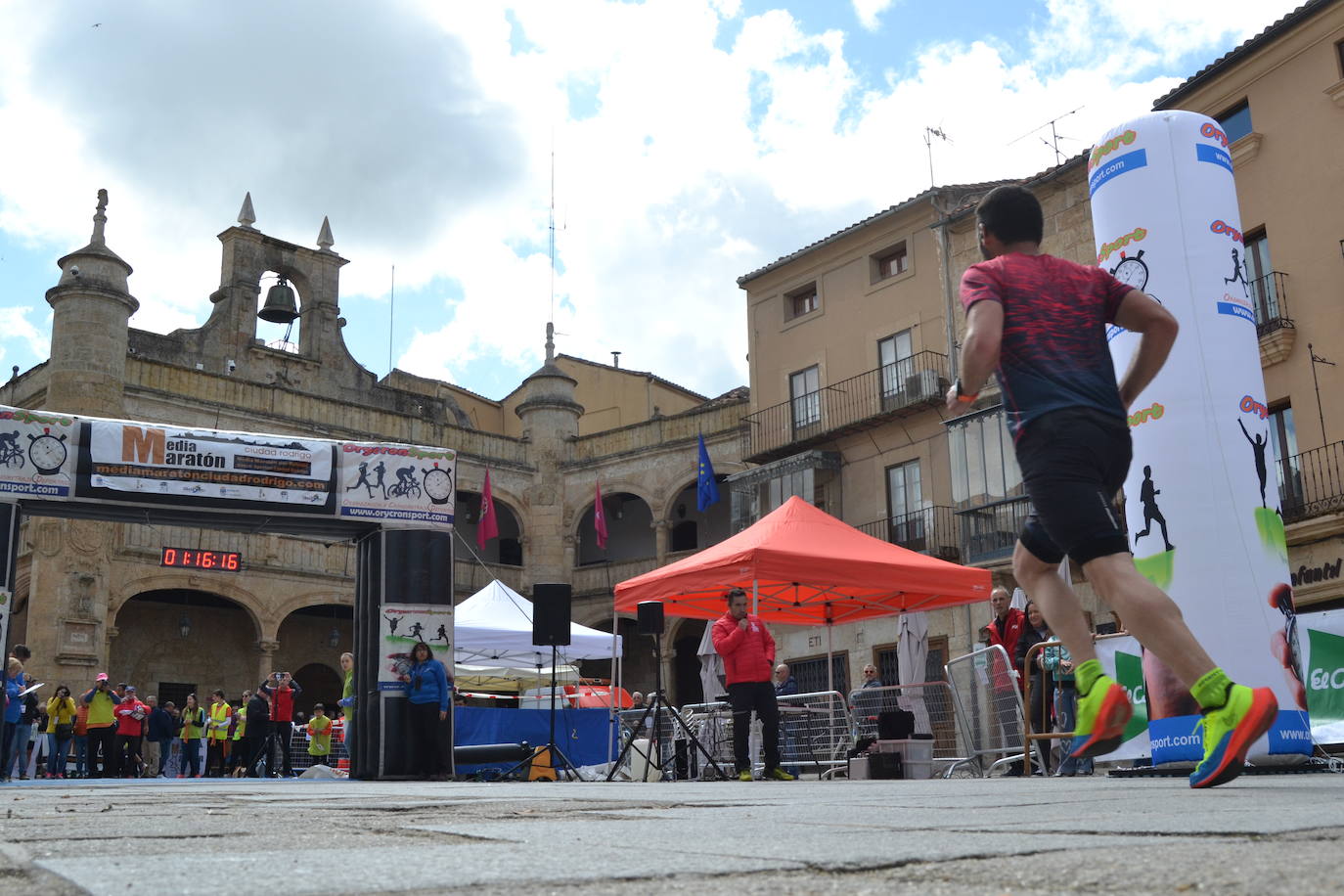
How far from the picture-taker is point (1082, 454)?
363 centimetres

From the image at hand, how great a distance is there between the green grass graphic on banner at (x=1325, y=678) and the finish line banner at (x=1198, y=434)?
3750 millimetres

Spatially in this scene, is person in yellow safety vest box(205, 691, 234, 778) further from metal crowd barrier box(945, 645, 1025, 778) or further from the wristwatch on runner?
the wristwatch on runner

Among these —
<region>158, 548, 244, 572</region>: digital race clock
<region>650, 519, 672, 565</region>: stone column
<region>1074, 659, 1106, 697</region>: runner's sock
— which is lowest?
<region>1074, 659, 1106, 697</region>: runner's sock

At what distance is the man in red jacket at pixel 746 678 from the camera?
995 centimetres

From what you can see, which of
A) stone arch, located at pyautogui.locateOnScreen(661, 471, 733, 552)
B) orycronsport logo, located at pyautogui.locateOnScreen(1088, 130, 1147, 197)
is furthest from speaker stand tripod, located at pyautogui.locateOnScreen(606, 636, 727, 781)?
stone arch, located at pyautogui.locateOnScreen(661, 471, 733, 552)

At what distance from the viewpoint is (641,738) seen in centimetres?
1339

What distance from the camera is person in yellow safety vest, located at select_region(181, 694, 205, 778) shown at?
2048 centimetres

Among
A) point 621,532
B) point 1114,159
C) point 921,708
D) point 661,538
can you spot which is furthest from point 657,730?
point 621,532

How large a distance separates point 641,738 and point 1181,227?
822cm

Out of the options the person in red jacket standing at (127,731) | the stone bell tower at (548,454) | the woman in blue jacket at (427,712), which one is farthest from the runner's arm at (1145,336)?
the stone bell tower at (548,454)

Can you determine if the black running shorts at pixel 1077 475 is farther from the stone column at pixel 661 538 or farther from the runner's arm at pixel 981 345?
the stone column at pixel 661 538

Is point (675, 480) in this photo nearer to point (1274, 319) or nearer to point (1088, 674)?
point (1274, 319)

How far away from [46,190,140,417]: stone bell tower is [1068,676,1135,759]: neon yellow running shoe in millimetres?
24537

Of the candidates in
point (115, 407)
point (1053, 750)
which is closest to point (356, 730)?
point (1053, 750)
